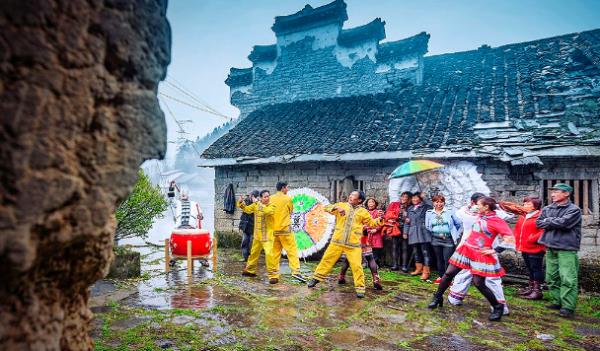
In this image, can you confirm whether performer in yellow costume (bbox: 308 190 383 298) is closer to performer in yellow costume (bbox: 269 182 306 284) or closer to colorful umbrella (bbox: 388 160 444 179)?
performer in yellow costume (bbox: 269 182 306 284)

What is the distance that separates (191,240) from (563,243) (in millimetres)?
6265

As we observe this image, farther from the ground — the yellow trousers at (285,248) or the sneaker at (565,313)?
the yellow trousers at (285,248)

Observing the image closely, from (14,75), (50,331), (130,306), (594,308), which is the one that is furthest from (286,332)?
(594,308)

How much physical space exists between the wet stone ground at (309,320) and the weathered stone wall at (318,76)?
26.7ft

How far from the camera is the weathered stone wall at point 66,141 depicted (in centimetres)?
123

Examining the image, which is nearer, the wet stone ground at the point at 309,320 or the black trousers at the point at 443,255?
the wet stone ground at the point at 309,320

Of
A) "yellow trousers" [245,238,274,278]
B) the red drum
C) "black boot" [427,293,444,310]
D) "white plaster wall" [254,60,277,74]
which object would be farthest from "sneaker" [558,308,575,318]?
"white plaster wall" [254,60,277,74]

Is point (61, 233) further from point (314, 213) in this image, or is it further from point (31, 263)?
point (314, 213)

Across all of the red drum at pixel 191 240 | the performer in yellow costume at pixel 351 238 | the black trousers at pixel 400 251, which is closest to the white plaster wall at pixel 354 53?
the black trousers at pixel 400 251

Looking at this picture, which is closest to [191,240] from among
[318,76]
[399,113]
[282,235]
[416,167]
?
[282,235]

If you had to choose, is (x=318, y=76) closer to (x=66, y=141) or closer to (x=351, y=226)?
(x=351, y=226)

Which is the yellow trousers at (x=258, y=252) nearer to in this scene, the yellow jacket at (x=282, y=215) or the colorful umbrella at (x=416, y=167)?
the yellow jacket at (x=282, y=215)

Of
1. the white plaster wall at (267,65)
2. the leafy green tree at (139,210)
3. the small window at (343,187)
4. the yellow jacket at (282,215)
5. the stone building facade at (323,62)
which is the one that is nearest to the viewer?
the yellow jacket at (282,215)

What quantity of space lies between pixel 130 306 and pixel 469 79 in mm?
11479
